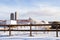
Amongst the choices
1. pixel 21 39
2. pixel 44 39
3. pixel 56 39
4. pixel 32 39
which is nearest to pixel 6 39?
pixel 21 39

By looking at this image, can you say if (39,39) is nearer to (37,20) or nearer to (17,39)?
(17,39)

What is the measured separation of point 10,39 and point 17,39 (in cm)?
38

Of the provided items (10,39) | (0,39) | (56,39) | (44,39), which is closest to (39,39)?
(44,39)

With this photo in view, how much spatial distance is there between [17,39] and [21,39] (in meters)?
0.22

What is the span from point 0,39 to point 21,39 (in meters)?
1.14

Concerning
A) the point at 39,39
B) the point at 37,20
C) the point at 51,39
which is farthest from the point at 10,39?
the point at 37,20

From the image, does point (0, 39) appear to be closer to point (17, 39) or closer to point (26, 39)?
point (17, 39)

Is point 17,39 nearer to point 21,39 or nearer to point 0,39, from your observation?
point 21,39

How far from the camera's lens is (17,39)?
7.39 meters

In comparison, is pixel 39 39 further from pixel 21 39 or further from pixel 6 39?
pixel 6 39

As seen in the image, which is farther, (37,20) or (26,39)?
(37,20)

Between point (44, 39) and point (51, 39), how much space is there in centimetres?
37

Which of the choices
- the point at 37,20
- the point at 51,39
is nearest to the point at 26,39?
the point at 51,39

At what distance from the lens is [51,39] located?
7219 mm
